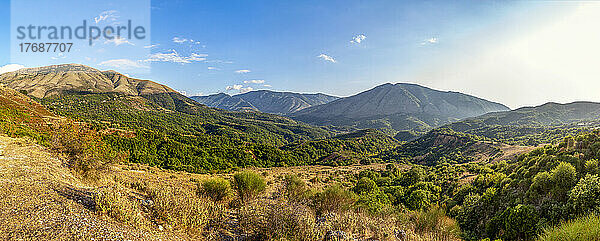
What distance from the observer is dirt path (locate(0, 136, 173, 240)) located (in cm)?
576

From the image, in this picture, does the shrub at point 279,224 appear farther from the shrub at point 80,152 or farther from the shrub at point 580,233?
the shrub at point 80,152

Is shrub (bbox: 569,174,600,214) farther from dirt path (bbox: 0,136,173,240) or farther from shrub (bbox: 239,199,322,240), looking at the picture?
dirt path (bbox: 0,136,173,240)

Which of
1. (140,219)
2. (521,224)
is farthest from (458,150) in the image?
(140,219)

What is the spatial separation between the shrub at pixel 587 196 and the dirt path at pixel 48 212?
16.9m

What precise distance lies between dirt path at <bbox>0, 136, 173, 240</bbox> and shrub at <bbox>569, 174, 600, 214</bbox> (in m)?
16.9

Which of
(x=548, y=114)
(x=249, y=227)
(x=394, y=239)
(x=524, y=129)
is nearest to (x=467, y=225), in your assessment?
(x=394, y=239)

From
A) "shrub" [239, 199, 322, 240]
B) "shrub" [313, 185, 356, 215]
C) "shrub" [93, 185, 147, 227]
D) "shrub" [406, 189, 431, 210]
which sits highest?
"shrub" [93, 185, 147, 227]

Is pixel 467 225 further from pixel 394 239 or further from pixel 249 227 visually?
pixel 249 227

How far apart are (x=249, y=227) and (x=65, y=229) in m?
5.17

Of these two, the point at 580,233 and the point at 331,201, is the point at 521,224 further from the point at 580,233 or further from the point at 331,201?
the point at 331,201

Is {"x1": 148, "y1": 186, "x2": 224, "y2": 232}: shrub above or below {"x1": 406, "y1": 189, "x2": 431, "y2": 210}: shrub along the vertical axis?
above

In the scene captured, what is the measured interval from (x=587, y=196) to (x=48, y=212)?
20.7 m

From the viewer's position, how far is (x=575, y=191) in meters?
10.1

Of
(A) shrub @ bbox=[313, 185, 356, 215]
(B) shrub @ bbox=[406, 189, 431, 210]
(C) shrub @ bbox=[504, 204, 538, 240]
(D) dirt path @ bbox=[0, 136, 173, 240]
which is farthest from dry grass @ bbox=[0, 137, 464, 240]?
(B) shrub @ bbox=[406, 189, 431, 210]
